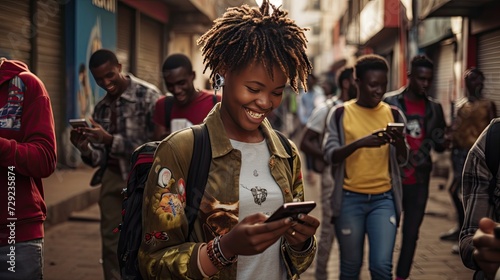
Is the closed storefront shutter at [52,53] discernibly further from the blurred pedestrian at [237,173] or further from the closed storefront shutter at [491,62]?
the blurred pedestrian at [237,173]

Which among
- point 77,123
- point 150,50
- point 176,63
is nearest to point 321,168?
point 176,63

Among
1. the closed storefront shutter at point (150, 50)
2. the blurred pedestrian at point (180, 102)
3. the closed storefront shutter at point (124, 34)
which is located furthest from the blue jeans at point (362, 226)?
the closed storefront shutter at point (150, 50)

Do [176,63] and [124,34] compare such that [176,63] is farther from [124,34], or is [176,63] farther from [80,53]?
[124,34]

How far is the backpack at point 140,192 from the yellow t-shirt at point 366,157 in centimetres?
238

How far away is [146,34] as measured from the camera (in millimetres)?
17781

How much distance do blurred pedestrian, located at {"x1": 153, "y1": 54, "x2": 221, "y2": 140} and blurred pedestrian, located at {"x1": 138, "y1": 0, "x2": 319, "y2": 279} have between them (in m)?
2.40

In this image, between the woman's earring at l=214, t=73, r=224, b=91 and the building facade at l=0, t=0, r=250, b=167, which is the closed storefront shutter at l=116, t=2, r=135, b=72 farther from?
the woman's earring at l=214, t=73, r=224, b=91

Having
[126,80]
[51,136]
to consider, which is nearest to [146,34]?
[126,80]

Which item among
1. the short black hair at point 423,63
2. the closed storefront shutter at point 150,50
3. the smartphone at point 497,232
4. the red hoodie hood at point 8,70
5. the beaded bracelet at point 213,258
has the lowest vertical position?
the beaded bracelet at point 213,258

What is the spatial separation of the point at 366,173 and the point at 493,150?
2.38 meters

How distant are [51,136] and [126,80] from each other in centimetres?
229

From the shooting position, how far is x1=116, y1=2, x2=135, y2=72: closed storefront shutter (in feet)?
49.2

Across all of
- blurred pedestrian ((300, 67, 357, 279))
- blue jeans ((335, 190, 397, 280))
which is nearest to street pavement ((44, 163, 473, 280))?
blurred pedestrian ((300, 67, 357, 279))

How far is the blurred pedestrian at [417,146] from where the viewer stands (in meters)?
5.45
